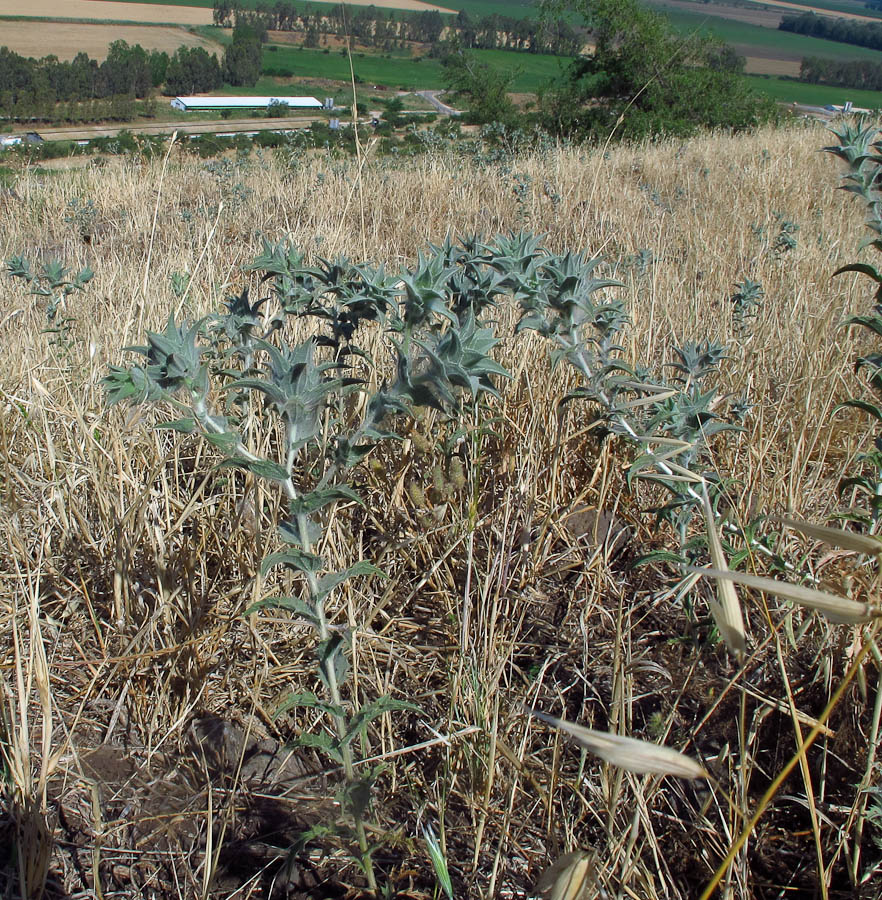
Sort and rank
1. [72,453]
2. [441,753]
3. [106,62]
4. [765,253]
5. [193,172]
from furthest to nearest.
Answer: [106,62]
[193,172]
[765,253]
[72,453]
[441,753]

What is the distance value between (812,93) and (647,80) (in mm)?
22703

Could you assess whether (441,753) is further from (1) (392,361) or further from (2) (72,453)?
(1) (392,361)

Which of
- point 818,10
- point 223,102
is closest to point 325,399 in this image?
point 223,102

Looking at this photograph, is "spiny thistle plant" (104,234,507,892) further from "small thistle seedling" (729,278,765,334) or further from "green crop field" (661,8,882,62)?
"green crop field" (661,8,882,62)

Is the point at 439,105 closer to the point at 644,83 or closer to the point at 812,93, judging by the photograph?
the point at 644,83

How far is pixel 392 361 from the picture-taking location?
9.65ft

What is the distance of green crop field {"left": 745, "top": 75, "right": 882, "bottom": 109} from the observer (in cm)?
2970

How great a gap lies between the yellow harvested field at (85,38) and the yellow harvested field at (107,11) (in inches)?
79.5

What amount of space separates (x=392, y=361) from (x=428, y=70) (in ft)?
140

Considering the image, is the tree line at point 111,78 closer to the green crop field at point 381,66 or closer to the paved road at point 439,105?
the green crop field at point 381,66

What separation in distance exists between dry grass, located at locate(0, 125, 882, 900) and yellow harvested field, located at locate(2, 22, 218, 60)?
142ft

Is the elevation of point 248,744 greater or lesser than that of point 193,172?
lesser

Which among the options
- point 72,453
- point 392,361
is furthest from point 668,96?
point 72,453

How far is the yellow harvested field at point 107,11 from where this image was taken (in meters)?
46.0
